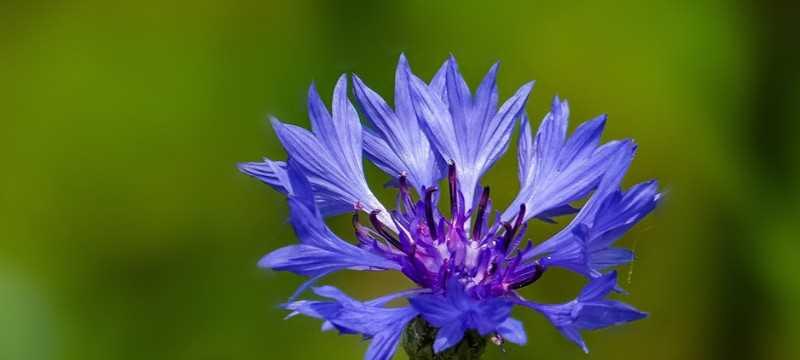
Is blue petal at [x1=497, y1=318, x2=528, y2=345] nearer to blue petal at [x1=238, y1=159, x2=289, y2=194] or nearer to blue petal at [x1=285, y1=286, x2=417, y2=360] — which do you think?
blue petal at [x1=285, y1=286, x2=417, y2=360]

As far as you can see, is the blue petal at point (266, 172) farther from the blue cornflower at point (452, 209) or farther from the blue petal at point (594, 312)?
the blue petal at point (594, 312)

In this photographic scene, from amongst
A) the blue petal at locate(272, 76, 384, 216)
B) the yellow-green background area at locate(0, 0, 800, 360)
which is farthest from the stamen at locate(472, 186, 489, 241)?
the yellow-green background area at locate(0, 0, 800, 360)

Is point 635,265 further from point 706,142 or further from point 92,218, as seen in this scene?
point 92,218


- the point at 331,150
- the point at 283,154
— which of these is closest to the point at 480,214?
the point at 331,150

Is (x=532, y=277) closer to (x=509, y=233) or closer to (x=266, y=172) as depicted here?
(x=509, y=233)

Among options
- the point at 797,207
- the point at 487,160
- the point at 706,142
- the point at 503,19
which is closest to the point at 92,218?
the point at 503,19

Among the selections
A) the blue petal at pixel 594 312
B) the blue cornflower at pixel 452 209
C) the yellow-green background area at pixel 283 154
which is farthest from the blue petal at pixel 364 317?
the yellow-green background area at pixel 283 154
